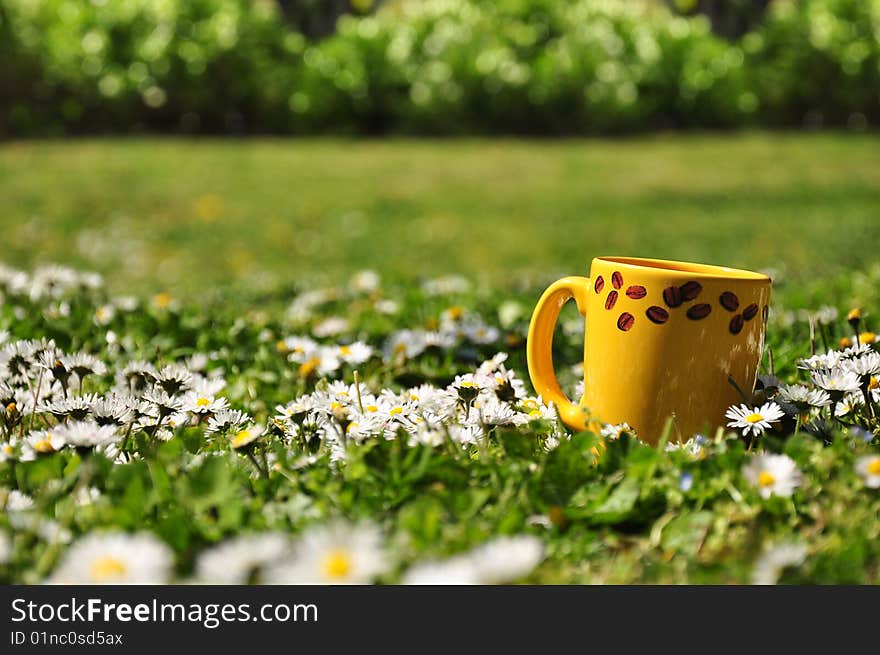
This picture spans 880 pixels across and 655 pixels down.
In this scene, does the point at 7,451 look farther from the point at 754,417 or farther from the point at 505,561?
the point at 754,417

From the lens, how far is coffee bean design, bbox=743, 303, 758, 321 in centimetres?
150

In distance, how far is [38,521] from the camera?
42.5 inches

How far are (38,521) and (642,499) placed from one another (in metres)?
0.77

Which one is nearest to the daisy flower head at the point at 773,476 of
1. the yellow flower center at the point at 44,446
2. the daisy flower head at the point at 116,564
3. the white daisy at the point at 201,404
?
the daisy flower head at the point at 116,564

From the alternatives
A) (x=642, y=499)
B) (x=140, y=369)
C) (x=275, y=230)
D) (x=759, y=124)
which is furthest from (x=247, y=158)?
(x=642, y=499)

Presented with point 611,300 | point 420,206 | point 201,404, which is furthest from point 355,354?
point 420,206

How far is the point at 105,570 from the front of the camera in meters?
0.97

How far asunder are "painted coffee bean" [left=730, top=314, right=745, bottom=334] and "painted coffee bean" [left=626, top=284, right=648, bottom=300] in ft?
0.48

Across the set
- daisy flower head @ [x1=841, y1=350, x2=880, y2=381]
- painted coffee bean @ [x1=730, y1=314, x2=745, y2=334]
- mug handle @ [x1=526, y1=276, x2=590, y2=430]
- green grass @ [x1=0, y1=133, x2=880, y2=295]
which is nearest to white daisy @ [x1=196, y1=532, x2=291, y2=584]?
mug handle @ [x1=526, y1=276, x2=590, y2=430]

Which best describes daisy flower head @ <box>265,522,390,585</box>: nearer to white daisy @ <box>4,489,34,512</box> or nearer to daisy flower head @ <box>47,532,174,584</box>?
daisy flower head @ <box>47,532,174,584</box>

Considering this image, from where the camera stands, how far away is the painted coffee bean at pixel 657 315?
4.90 feet

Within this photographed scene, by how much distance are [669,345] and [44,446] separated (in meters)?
0.98

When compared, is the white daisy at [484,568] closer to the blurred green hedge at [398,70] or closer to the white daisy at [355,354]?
the white daisy at [355,354]

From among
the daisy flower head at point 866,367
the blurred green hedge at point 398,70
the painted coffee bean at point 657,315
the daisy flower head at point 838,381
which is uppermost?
the blurred green hedge at point 398,70
